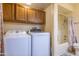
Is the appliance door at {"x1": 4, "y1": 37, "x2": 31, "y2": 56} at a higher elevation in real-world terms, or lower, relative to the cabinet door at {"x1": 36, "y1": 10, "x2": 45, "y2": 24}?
lower

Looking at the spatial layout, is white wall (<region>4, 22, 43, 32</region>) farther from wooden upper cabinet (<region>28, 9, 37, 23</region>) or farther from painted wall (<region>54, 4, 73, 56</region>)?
painted wall (<region>54, 4, 73, 56</region>)

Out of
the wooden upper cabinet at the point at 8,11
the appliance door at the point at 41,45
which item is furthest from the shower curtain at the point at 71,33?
the wooden upper cabinet at the point at 8,11

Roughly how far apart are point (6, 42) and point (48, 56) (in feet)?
1.70

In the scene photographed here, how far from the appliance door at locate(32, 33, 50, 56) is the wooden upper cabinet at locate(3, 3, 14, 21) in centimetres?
34

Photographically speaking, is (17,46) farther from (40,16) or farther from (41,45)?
(40,16)

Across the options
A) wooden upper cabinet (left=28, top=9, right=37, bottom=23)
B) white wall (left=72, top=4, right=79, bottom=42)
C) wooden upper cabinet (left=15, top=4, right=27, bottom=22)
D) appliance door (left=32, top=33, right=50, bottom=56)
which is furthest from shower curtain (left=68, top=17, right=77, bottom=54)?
wooden upper cabinet (left=15, top=4, right=27, bottom=22)

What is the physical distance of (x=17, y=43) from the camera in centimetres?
158

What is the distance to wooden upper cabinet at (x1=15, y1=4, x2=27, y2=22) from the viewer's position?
1566mm

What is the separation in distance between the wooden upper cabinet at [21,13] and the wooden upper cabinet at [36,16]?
58 millimetres

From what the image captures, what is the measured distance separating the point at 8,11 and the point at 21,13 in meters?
0.15

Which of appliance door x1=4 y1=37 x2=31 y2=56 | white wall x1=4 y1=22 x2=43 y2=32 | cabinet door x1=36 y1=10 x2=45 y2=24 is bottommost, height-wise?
appliance door x1=4 y1=37 x2=31 y2=56

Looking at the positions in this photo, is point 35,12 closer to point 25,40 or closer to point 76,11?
point 25,40

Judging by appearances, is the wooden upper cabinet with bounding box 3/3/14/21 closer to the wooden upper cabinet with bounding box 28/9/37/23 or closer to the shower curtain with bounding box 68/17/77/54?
the wooden upper cabinet with bounding box 28/9/37/23

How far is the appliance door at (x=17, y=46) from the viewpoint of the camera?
61.9 inches
